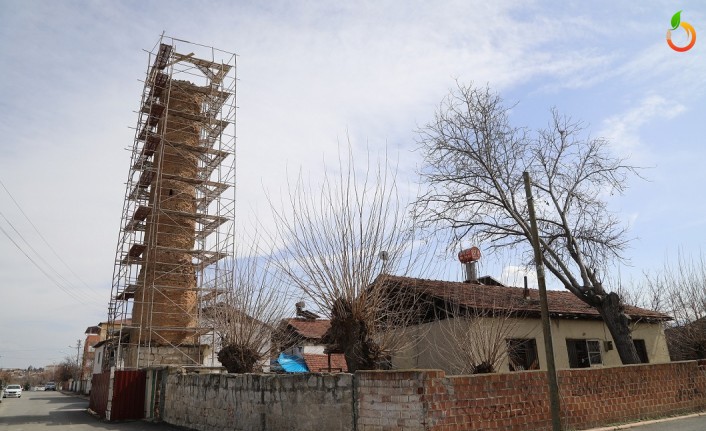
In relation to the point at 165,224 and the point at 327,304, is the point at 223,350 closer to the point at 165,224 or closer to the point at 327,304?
the point at 327,304

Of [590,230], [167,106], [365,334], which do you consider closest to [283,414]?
[365,334]

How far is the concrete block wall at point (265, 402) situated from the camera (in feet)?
29.7

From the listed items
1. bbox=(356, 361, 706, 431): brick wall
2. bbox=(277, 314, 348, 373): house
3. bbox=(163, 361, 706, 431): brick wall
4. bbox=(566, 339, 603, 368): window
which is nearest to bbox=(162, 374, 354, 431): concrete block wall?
bbox=(163, 361, 706, 431): brick wall

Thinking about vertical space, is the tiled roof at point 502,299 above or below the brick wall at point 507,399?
above

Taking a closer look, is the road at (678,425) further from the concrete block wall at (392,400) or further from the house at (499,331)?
the concrete block wall at (392,400)

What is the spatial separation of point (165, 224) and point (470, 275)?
15.8 metres

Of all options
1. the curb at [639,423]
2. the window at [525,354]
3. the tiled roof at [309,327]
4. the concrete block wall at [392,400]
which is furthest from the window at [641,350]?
the concrete block wall at [392,400]

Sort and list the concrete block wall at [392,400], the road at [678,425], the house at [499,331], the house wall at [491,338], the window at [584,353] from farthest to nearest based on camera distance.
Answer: the window at [584,353] < the house at [499,331] < the house wall at [491,338] < the road at [678,425] < the concrete block wall at [392,400]

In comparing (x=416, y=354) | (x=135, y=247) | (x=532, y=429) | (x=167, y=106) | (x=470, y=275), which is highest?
(x=167, y=106)

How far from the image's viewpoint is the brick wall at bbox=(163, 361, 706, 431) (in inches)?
318

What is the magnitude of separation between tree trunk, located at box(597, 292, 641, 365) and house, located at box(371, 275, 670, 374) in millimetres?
1712

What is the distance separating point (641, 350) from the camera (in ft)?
65.9

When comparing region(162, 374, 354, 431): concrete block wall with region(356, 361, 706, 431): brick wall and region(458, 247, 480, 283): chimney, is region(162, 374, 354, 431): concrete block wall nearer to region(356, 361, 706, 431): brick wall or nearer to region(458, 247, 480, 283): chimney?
region(356, 361, 706, 431): brick wall

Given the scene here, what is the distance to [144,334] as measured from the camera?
23359 millimetres
